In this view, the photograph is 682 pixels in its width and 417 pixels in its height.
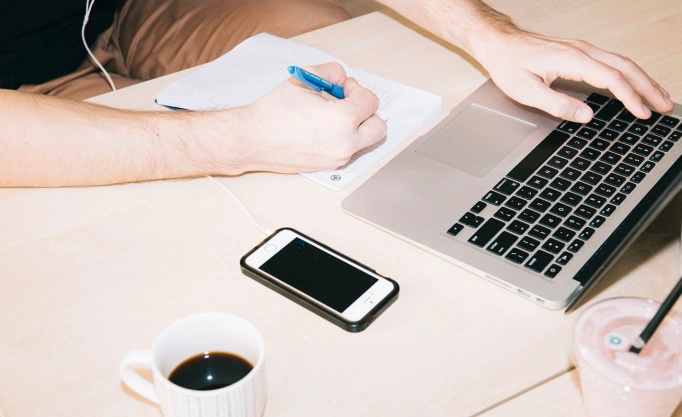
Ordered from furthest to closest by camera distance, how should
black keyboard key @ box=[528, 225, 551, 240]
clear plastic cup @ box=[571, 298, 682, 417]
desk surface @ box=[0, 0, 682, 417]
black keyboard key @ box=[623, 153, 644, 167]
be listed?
black keyboard key @ box=[623, 153, 644, 167]
black keyboard key @ box=[528, 225, 551, 240]
desk surface @ box=[0, 0, 682, 417]
clear plastic cup @ box=[571, 298, 682, 417]

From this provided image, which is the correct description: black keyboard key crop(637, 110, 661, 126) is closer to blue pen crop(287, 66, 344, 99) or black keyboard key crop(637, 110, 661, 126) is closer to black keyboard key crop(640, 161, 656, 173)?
black keyboard key crop(640, 161, 656, 173)

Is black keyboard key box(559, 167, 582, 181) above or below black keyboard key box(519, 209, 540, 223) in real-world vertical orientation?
above

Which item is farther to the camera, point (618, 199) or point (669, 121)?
point (669, 121)

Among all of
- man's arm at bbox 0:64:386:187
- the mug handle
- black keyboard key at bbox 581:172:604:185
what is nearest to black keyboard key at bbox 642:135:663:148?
black keyboard key at bbox 581:172:604:185

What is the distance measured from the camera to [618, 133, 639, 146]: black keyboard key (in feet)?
3.03

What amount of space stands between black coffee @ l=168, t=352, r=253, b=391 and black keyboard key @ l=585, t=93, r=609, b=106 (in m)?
0.64

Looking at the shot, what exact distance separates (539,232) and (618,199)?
118 mm

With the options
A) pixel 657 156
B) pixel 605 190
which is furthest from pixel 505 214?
pixel 657 156

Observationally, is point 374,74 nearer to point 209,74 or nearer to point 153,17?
point 209,74

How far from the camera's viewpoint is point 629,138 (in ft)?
3.06

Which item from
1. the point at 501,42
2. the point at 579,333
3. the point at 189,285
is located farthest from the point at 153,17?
the point at 579,333

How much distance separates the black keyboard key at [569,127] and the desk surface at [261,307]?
17 centimetres

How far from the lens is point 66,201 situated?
92cm

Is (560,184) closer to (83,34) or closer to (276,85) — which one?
(276,85)
